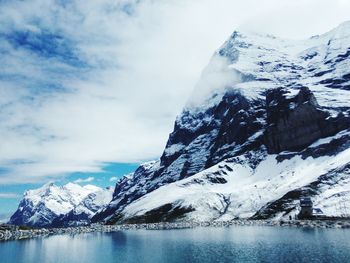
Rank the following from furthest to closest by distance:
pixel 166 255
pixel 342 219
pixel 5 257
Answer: pixel 342 219
pixel 5 257
pixel 166 255

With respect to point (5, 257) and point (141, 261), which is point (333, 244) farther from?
point (5, 257)

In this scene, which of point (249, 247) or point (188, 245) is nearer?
point (249, 247)

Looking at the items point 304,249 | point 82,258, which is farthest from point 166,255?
point 304,249

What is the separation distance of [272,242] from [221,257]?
26108mm

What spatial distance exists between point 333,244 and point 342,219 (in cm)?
9696

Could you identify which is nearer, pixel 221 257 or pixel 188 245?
pixel 221 257

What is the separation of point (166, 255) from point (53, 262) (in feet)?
108

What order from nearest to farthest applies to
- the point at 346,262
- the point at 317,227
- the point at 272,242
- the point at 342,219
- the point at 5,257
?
the point at 346,262 < the point at 272,242 < the point at 5,257 < the point at 317,227 < the point at 342,219

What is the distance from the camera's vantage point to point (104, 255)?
12950 cm

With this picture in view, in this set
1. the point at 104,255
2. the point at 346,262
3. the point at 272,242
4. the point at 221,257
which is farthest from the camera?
the point at 104,255

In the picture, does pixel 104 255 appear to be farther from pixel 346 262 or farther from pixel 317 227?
pixel 317 227

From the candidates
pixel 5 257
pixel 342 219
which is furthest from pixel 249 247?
pixel 342 219

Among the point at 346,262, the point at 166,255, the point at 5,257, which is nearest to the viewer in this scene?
the point at 346,262

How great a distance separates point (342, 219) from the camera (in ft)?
644
